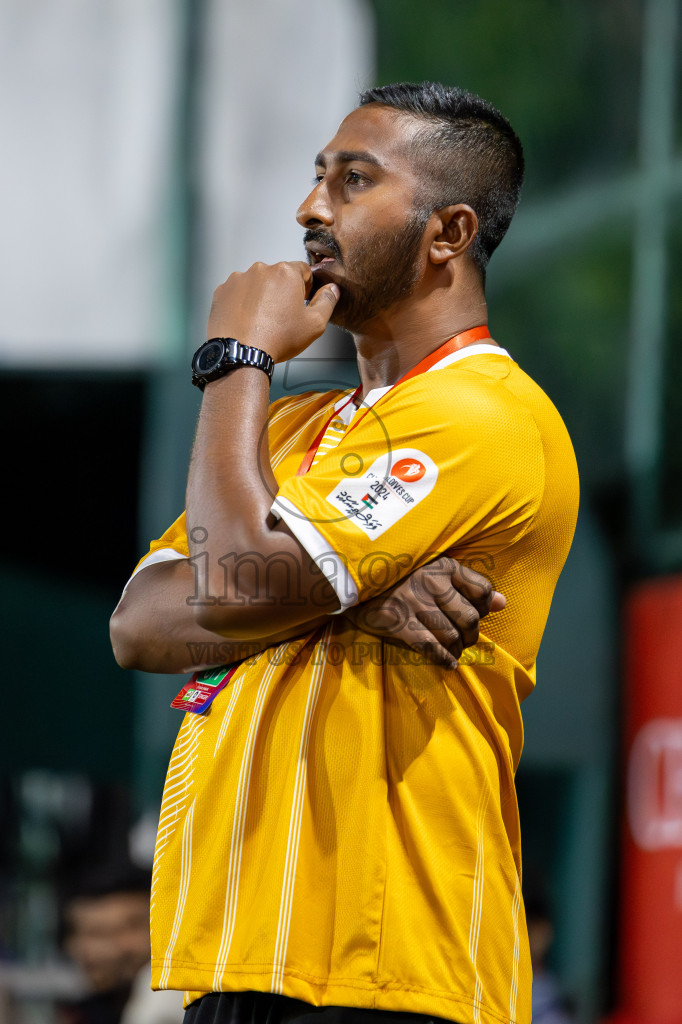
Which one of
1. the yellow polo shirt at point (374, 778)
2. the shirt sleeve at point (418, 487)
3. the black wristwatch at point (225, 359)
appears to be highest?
the black wristwatch at point (225, 359)

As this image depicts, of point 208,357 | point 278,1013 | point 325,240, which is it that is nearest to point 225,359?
point 208,357

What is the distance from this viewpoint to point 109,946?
192 inches

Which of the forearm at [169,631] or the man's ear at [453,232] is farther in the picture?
the man's ear at [453,232]

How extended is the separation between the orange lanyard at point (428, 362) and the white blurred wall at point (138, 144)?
4.48 metres

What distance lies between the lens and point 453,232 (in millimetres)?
2305

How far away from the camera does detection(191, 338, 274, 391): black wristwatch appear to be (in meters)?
2.01

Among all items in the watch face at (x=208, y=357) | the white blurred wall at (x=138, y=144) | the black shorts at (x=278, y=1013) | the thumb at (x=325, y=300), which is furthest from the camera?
the white blurred wall at (x=138, y=144)

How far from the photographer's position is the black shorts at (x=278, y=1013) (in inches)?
71.5

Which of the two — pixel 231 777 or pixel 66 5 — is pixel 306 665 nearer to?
pixel 231 777

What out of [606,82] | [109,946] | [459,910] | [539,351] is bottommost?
[109,946]

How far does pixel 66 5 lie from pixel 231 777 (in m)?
5.84

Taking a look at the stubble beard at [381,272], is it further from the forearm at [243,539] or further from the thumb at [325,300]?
the forearm at [243,539]

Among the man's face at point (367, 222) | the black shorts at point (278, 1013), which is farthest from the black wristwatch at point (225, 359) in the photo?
the black shorts at point (278, 1013)

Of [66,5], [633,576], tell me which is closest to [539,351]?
[633,576]
